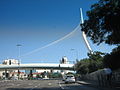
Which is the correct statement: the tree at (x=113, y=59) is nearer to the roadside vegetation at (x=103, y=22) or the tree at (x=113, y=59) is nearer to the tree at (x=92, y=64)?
the roadside vegetation at (x=103, y=22)

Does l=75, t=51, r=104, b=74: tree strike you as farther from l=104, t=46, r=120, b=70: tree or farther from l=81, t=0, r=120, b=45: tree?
l=81, t=0, r=120, b=45: tree

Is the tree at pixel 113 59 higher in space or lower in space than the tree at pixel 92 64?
lower

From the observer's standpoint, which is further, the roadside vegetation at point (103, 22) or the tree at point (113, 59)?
the tree at point (113, 59)

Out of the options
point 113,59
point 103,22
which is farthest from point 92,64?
point 103,22

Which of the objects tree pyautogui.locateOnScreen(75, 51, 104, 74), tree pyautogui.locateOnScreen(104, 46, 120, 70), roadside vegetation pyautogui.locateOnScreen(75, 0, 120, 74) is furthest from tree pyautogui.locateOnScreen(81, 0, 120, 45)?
tree pyautogui.locateOnScreen(75, 51, 104, 74)

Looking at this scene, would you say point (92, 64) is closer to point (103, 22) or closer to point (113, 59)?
point (113, 59)

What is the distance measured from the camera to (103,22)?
26.0 meters

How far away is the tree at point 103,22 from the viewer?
2431 centimetres

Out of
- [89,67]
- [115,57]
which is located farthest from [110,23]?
[89,67]

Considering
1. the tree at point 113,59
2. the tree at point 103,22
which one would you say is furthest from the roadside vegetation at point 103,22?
the tree at point 113,59

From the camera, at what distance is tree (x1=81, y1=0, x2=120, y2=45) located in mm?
24312

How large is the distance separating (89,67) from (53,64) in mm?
44435

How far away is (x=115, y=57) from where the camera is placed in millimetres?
43531

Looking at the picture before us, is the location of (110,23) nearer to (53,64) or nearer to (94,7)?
(94,7)
